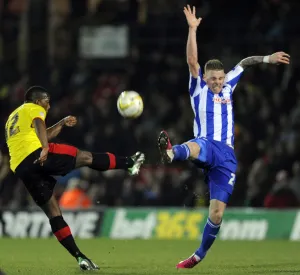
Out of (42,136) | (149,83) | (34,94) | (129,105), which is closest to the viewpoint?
(42,136)

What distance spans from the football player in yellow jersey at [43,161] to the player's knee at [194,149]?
79 centimetres

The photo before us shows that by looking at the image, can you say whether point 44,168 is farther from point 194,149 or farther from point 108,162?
point 194,149

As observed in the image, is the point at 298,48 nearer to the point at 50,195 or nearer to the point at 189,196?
the point at 189,196

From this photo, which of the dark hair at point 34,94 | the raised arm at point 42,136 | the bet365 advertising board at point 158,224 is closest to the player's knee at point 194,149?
the raised arm at point 42,136

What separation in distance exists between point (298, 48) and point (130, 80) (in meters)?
3.99

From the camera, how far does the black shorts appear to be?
37.2ft

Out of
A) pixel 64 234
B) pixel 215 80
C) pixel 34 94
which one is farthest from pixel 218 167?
pixel 34 94

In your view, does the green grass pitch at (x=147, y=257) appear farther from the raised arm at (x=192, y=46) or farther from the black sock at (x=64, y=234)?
the raised arm at (x=192, y=46)

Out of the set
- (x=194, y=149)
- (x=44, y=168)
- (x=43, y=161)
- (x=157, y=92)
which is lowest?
(x=157, y=92)

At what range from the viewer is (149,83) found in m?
22.7

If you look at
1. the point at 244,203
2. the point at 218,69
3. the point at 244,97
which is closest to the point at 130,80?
the point at 244,97

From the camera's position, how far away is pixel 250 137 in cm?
1961

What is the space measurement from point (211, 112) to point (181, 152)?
98 centimetres

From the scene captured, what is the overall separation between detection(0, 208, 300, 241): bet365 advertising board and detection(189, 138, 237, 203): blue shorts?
648 centimetres
